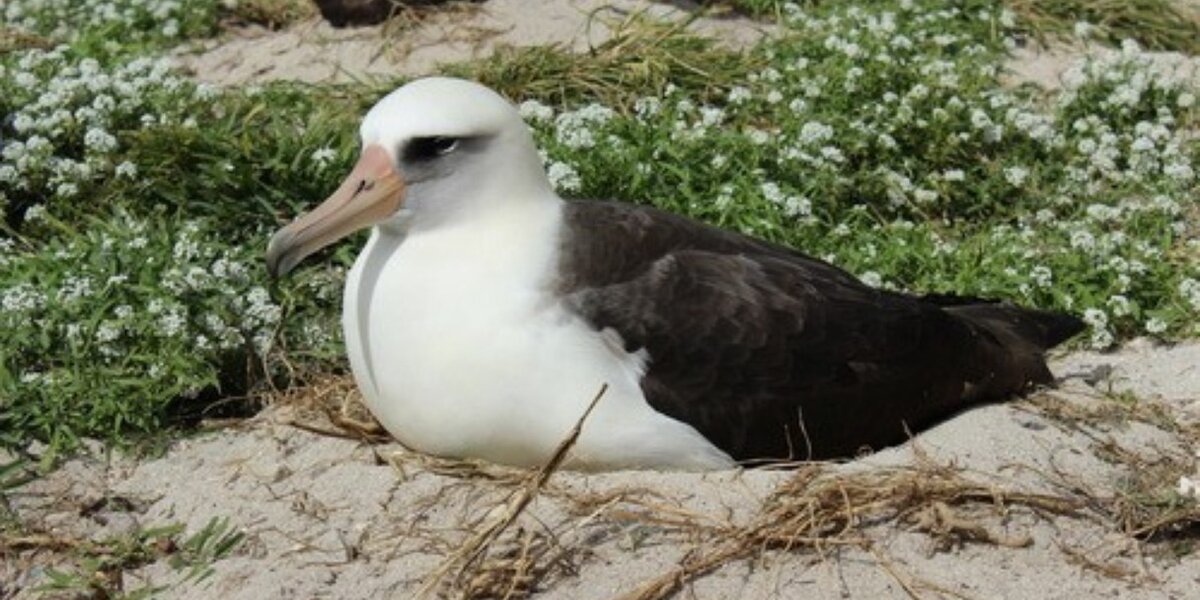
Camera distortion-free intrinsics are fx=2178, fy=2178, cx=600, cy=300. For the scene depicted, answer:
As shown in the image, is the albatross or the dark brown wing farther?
the dark brown wing

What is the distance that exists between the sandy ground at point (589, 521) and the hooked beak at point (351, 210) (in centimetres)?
62

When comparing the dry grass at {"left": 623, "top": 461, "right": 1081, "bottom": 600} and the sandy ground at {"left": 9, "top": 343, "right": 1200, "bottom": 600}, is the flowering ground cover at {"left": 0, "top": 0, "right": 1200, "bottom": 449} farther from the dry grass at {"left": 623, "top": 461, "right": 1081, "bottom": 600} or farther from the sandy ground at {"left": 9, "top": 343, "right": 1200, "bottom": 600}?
the dry grass at {"left": 623, "top": 461, "right": 1081, "bottom": 600}

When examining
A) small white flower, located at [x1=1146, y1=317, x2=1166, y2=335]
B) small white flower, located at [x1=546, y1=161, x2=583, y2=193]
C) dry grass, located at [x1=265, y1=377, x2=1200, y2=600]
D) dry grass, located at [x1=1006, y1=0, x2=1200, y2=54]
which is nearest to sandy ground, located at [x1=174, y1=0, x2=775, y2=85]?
dry grass, located at [x1=1006, y1=0, x2=1200, y2=54]

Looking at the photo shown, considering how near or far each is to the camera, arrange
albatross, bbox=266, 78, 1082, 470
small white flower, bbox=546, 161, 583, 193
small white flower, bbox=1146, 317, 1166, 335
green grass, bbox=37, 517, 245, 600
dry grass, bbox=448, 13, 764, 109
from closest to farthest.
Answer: green grass, bbox=37, 517, 245, 600 < albatross, bbox=266, 78, 1082, 470 < small white flower, bbox=1146, 317, 1166, 335 < small white flower, bbox=546, 161, 583, 193 < dry grass, bbox=448, 13, 764, 109

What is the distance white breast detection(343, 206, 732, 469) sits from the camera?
18.2 feet

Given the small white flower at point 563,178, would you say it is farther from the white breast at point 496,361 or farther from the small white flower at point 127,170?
the white breast at point 496,361

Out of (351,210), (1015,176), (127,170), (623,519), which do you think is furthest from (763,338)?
(127,170)

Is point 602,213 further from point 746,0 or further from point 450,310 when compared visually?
point 746,0

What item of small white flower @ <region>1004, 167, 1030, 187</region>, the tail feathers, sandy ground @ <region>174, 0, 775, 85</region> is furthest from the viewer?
sandy ground @ <region>174, 0, 775, 85</region>

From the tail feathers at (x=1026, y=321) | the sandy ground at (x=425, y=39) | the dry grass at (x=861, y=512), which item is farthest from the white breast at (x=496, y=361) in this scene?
the sandy ground at (x=425, y=39)

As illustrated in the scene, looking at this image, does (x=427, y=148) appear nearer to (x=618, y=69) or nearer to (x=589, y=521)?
(x=589, y=521)

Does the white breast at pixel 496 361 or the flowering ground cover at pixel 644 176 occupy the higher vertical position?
the white breast at pixel 496 361

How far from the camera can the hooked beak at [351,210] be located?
19.0 ft

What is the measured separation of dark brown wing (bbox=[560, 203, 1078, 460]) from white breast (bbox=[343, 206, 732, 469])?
0.27ft
